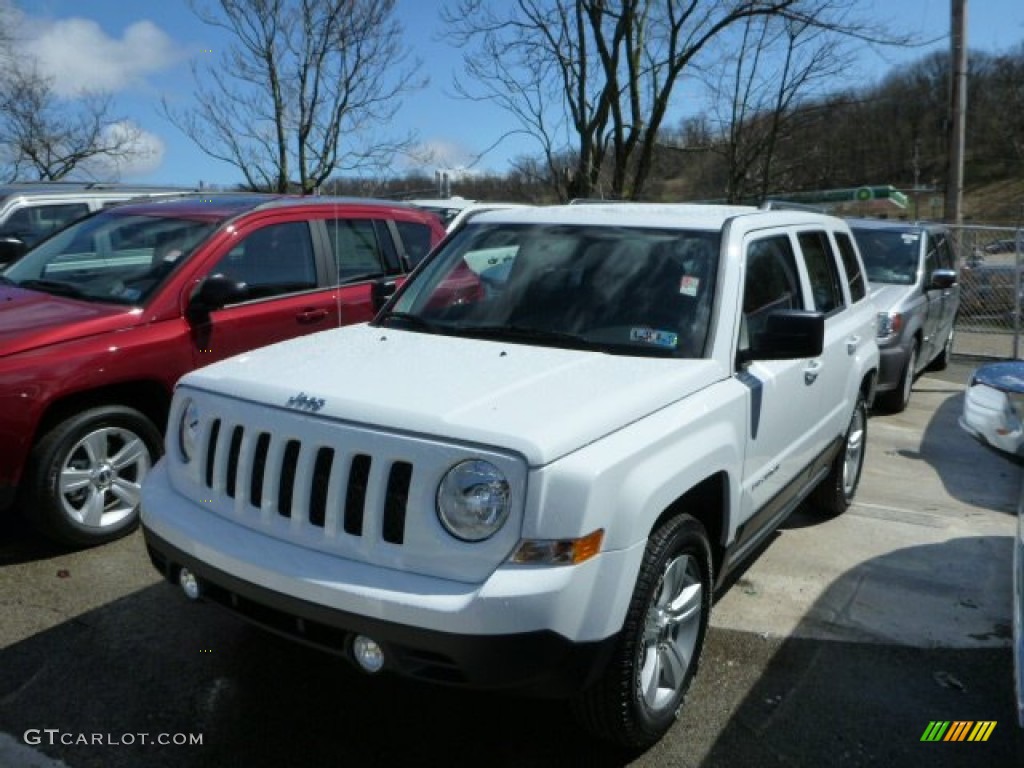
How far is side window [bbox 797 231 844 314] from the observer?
15.0 feet

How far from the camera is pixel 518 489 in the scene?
241 centimetres

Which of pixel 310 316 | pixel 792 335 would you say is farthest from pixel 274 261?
pixel 792 335

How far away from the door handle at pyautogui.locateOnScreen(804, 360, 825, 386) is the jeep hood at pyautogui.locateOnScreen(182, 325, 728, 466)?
1007 millimetres

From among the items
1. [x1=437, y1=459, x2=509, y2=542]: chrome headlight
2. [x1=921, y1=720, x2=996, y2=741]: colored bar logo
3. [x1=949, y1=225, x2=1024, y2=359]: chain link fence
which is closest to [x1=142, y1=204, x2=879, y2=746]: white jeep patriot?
[x1=437, y1=459, x2=509, y2=542]: chrome headlight

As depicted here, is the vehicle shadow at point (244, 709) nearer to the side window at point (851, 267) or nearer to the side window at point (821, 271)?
the side window at point (821, 271)

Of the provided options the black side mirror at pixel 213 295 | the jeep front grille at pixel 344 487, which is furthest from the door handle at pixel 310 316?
the jeep front grille at pixel 344 487

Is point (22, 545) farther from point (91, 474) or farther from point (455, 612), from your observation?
point (455, 612)

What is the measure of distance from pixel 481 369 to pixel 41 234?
23.8ft

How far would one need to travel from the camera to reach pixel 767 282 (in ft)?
13.0

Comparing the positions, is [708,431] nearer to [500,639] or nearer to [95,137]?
[500,639]

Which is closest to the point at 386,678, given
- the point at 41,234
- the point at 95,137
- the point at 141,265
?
the point at 141,265

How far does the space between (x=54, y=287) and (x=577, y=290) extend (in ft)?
10.8

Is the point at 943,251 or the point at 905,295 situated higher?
the point at 943,251

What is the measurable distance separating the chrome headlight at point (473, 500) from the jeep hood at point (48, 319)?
278 cm
